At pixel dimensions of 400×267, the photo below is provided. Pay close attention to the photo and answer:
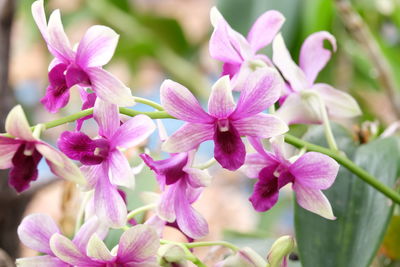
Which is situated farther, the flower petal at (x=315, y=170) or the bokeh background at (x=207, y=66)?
the bokeh background at (x=207, y=66)


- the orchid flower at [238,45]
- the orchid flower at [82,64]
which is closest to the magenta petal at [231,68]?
the orchid flower at [238,45]

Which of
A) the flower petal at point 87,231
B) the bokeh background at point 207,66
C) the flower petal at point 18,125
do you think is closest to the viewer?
the flower petal at point 18,125

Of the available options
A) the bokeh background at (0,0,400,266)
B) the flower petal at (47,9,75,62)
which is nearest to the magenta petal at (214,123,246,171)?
the flower petal at (47,9,75,62)

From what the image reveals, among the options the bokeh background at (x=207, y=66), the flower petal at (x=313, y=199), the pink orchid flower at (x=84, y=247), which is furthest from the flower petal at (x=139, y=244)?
the bokeh background at (x=207, y=66)

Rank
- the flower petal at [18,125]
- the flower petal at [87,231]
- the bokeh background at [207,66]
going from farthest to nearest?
1. the bokeh background at [207,66]
2. the flower petal at [87,231]
3. the flower petal at [18,125]

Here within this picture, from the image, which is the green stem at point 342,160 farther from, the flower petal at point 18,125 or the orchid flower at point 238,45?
the flower petal at point 18,125

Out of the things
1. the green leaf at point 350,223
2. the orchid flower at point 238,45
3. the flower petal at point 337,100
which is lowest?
the green leaf at point 350,223

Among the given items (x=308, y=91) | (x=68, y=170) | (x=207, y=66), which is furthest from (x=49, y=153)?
(x=207, y=66)

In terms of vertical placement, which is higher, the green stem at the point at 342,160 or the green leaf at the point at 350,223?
the green stem at the point at 342,160

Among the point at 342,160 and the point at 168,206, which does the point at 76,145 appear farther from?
the point at 342,160
